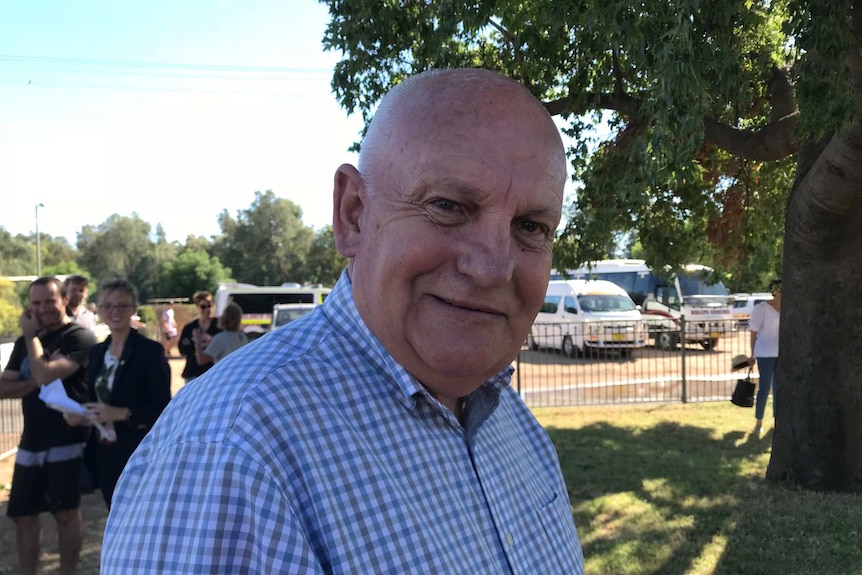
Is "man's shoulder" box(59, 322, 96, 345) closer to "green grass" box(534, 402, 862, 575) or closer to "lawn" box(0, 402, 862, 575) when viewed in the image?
"lawn" box(0, 402, 862, 575)

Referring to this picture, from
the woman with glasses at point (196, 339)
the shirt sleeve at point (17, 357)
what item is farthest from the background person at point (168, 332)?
the shirt sleeve at point (17, 357)

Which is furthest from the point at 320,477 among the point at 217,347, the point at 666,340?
the point at 666,340

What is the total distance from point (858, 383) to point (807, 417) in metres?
0.50

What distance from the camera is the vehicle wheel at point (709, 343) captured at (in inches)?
504

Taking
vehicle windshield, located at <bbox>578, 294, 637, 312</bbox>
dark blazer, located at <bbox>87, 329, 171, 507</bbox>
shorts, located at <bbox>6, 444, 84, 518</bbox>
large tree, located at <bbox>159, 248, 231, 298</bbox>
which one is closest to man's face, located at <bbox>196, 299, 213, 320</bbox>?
dark blazer, located at <bbox>87, 329, 171, 507</bbox>

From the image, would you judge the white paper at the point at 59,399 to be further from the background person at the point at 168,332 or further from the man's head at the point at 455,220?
the background person at the point at 168,332

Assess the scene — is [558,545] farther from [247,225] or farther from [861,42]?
[247,225]

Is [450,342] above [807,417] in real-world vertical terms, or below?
above

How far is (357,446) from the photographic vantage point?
1051mm

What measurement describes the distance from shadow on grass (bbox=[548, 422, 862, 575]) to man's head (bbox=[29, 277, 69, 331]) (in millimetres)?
4034

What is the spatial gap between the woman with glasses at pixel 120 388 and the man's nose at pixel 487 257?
12.0ft

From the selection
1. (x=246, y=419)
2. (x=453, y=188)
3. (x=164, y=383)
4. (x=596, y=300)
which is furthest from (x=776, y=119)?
(x=596, y=300)

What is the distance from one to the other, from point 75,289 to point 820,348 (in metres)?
6.56

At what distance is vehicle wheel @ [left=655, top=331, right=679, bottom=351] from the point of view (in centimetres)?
1254
